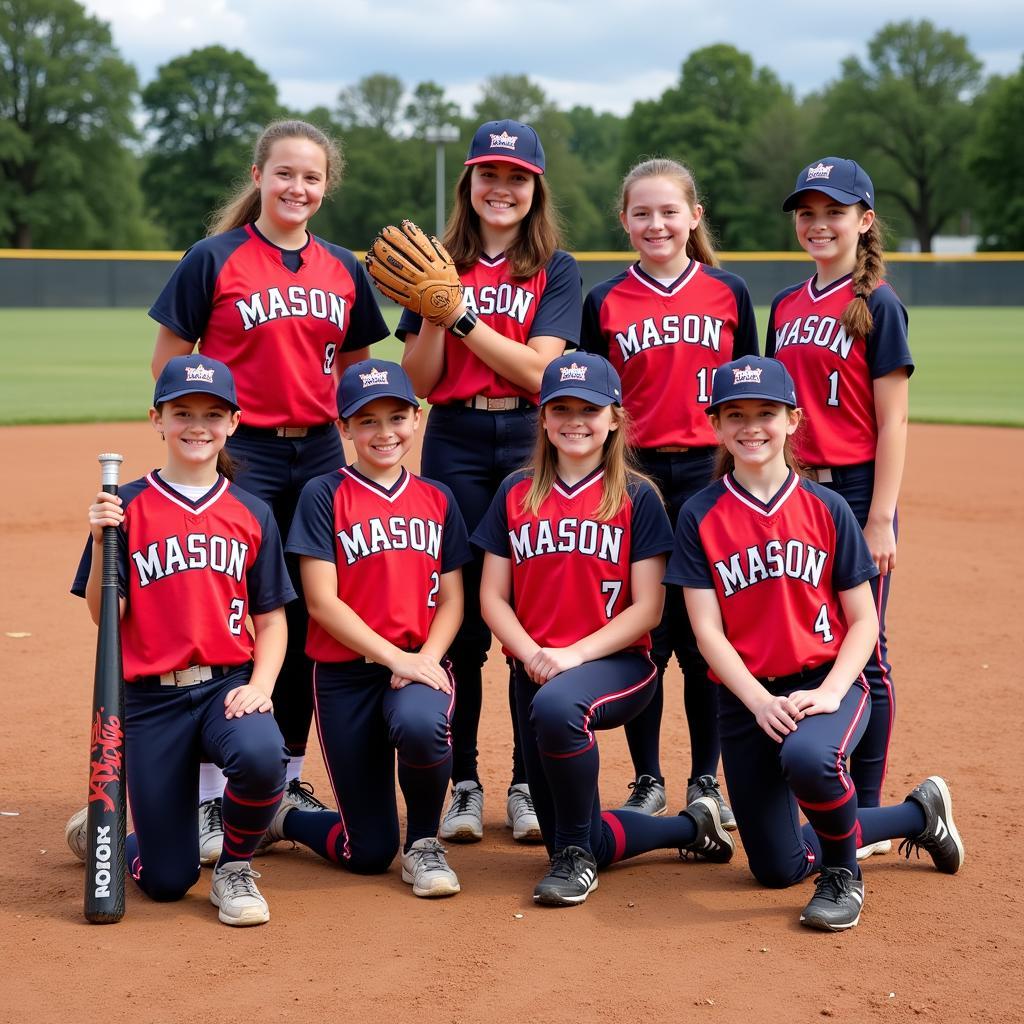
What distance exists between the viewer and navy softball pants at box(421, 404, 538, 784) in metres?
4.00

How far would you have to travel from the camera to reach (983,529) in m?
8.76

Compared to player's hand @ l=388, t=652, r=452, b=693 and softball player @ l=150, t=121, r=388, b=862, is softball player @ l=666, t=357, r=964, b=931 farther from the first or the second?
softball player @ l=150, t=121, r=388, b=862

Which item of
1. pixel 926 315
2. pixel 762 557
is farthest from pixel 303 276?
pixel 926 315

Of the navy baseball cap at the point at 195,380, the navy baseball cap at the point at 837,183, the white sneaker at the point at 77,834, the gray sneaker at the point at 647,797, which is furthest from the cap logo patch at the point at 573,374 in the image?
the white sneaker at the point at 77,834

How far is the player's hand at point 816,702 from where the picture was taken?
3.36m

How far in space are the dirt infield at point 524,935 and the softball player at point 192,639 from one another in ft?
0.55

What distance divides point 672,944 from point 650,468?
57.4 inches

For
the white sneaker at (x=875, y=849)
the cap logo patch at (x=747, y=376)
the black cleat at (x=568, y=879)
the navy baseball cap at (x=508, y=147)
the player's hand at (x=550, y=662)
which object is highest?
the navy baseball cap at (x=508, y=147)

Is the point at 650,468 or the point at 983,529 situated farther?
the point at 983,529

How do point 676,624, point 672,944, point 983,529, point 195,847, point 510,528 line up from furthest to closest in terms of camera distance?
point 983,529
point 676,624
point 510,528
point 195,847
point 672,944

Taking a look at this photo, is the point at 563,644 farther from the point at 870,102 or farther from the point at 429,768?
the point at 870,102

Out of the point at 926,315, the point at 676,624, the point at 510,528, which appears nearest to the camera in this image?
the point at 510,528

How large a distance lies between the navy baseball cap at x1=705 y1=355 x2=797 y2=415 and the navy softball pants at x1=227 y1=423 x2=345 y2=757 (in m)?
1.21

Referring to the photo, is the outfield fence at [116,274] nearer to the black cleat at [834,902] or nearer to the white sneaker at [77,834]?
the white sneaker at [77,834]
